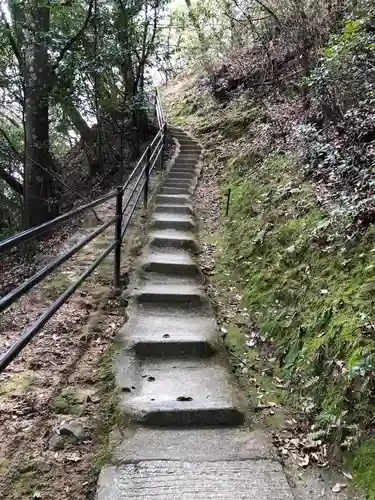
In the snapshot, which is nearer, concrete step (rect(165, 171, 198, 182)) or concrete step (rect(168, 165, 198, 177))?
concrete step (rect(165, 171, 198, 182))

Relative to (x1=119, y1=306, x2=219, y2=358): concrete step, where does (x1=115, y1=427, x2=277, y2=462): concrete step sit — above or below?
below

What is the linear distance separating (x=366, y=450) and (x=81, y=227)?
217 inches

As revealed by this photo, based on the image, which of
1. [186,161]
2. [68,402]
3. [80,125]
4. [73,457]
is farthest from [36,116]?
[73,457]

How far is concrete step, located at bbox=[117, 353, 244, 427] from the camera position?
3.04 meters

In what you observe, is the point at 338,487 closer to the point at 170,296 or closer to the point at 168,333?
the point at 168,333

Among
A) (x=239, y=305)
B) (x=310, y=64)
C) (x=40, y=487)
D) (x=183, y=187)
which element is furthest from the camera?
(x=183, y=187)

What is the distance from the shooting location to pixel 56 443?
8.78ft

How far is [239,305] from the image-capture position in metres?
4.70

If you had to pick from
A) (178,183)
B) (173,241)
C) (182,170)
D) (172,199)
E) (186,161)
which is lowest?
(173,241)

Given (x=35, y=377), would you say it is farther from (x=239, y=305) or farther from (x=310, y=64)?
(x=310, y=64)

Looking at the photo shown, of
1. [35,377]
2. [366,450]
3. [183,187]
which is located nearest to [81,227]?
[183,187]

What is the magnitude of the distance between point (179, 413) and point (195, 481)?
55 centimetres

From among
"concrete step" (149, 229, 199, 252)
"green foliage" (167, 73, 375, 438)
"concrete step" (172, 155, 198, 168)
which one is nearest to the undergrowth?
"green foliage" (167, 73, 375, 438)

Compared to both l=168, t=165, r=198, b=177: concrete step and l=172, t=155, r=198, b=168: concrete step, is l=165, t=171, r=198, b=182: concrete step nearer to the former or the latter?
l=168, t=165, r=198, b=177: concrete step
